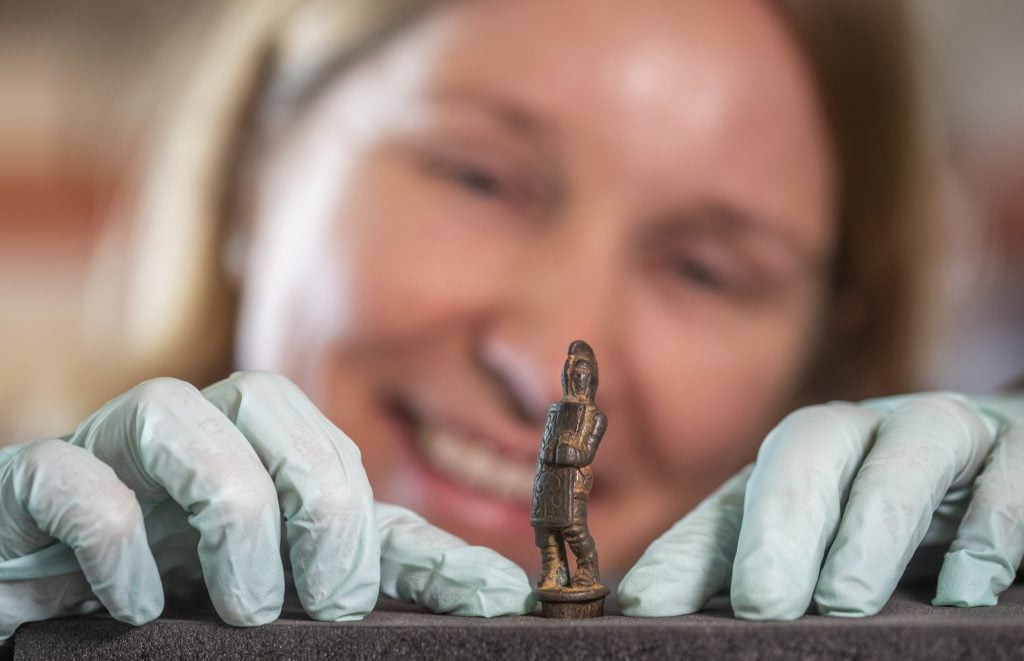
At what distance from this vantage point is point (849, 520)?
3.74 feet

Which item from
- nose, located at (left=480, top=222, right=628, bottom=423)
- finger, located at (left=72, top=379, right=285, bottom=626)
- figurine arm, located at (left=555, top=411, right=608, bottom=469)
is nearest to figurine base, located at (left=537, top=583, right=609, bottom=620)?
figurine arm, located at (left=555, top=411, right=608, bottom=469)

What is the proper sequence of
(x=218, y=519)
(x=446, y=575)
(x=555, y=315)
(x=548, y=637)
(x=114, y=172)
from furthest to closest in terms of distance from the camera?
1. (x=114, y=172)
2. (x=555, y=315)
3. (x=446, y=575)
4. (x=218, y=519)
5. (x=548, y=637)

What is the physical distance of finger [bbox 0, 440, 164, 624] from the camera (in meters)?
1.06

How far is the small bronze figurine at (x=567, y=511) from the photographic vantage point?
1.14 metres

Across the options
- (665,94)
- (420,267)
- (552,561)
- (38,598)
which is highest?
(665,94)

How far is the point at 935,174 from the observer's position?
197cm

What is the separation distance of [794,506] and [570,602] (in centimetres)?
25

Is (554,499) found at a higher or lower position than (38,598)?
higher

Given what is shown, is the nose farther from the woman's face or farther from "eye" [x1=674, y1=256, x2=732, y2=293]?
"eye" [x1=674, y1=256, x2=732, y2=293]

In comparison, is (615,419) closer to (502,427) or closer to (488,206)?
(502,427)

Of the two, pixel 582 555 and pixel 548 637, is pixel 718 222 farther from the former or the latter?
pixel 548 637

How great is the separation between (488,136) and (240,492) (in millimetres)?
1061

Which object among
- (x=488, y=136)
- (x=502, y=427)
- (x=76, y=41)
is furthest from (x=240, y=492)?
(x=76, y=41)

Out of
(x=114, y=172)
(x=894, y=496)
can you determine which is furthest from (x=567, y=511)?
(x=114, y=172)
